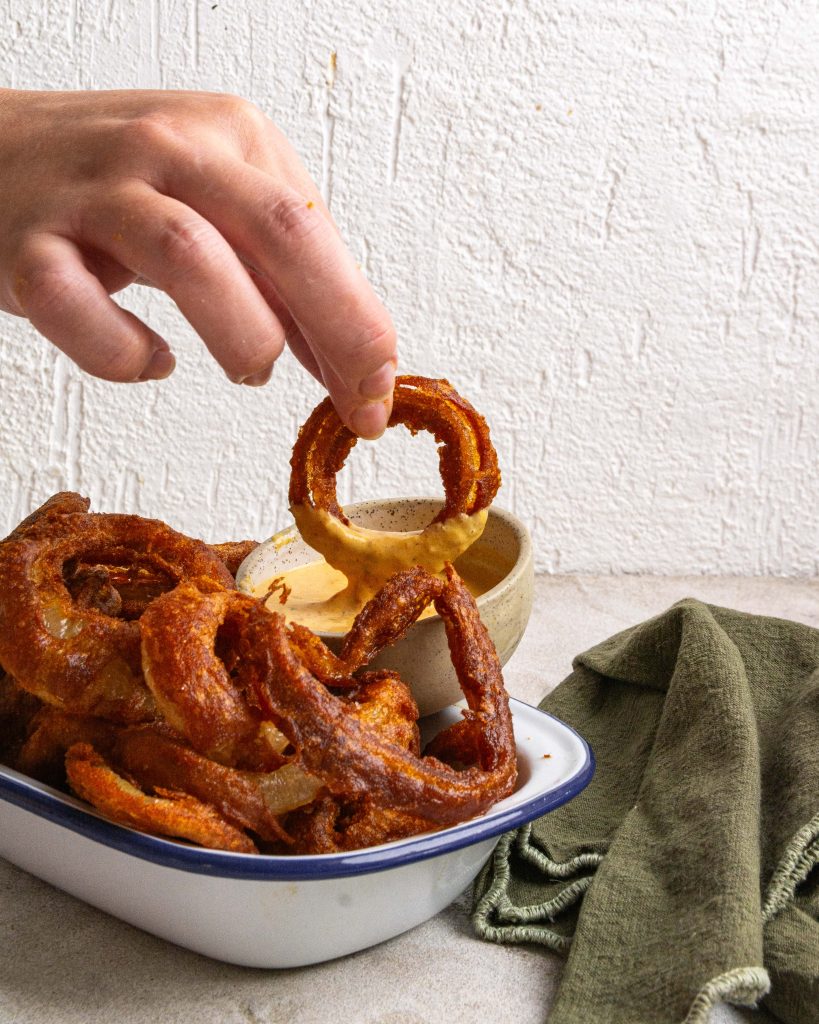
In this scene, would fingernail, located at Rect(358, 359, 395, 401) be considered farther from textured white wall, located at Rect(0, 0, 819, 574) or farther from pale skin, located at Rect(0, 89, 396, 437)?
textured white wall, located at Rect(0, 0, 819, 574)

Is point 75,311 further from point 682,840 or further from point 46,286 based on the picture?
point 682,840

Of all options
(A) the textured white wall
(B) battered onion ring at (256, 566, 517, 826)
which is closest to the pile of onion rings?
(B) battered onion ring at (256, 566, 517, 826)

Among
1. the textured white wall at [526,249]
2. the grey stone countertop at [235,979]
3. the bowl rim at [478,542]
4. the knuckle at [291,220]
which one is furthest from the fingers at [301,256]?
the textured white wall at [526,249]

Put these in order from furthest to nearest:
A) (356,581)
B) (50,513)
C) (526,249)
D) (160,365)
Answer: (526,249) < (356,581) < (50,513) < (160,365)

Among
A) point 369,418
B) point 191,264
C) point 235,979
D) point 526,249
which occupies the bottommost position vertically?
point 235,979

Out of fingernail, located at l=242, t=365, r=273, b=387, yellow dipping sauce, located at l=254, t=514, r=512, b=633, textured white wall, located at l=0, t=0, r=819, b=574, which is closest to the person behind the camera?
fingernail, located at l=242, t=365, r=273, b=387

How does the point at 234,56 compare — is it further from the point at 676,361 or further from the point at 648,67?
the point at 676,361

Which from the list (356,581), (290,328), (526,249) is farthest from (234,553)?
(526,249)
